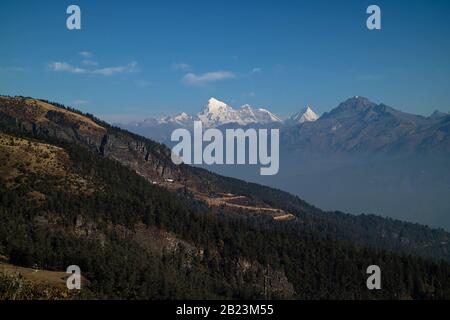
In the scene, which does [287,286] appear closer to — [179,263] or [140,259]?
[179,263]

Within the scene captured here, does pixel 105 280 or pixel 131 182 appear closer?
pixel 105 280

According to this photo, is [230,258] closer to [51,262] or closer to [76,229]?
[76,229]

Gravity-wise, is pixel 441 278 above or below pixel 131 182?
below

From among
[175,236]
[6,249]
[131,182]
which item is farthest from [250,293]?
[131,182]

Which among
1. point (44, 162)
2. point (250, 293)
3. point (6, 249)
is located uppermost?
point (44, 162)
